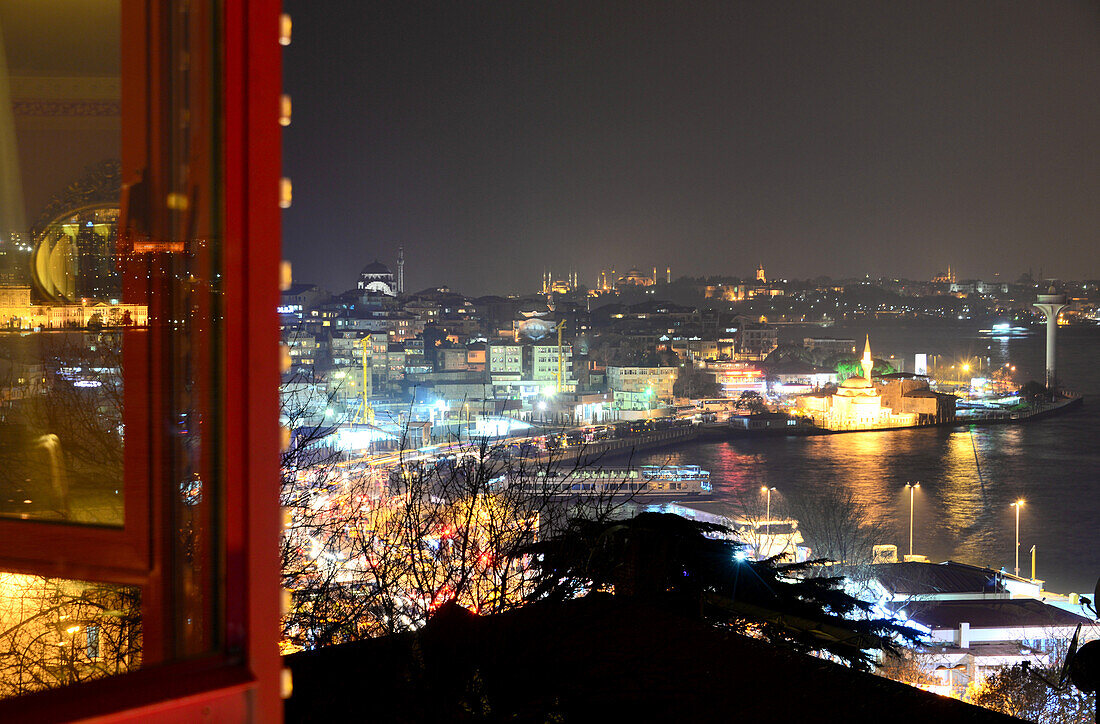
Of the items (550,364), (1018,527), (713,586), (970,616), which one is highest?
(713,586)

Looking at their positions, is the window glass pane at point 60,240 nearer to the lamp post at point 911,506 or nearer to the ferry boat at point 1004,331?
the lamp post at point 911,506

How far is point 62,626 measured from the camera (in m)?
0.47

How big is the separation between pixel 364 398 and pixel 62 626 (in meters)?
19.6

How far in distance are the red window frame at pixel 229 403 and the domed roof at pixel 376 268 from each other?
133ft

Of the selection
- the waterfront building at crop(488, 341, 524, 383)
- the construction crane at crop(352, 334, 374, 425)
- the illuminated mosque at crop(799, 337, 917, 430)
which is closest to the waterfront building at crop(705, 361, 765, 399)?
the illuminated mosque at crop(799, 337, 917, 430)

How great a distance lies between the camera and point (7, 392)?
1.65ft

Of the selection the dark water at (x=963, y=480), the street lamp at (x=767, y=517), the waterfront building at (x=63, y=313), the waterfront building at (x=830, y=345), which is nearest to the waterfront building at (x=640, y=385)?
the dark water at (x=963, y=480)

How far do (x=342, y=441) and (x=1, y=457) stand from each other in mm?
13844

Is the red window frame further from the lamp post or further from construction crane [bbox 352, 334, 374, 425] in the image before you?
construction crane [bbox 352, 334, 374, 425]

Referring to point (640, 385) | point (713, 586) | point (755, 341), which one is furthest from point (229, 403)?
point (755, 341)

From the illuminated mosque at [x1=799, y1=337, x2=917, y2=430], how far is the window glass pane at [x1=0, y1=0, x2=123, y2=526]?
23.3 meters

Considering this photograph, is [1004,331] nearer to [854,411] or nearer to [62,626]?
[854,411]

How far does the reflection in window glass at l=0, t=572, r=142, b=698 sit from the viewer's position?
0.46 metres

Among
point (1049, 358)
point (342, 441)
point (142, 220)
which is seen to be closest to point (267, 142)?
point (142, 220)
